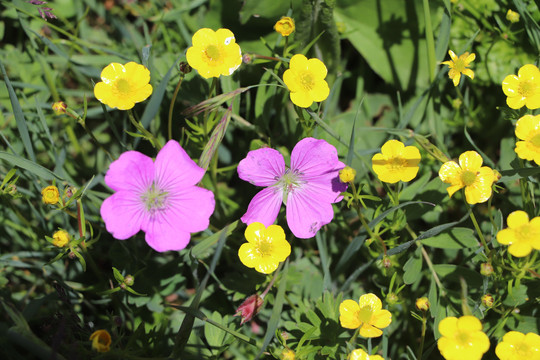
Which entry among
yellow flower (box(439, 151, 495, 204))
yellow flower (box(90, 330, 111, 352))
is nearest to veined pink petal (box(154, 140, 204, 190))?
yellow flower (box(90, 330, 111, 352))

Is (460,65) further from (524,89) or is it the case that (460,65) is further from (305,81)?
(305,81)

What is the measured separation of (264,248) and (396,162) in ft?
1.68

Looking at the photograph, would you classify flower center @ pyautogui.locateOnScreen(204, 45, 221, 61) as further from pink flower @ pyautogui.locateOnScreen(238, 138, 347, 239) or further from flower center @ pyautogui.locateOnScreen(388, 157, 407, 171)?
flower center @ pyautogui.locateOnScreen(388, 157, 407, 171)

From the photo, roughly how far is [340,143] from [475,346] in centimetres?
86

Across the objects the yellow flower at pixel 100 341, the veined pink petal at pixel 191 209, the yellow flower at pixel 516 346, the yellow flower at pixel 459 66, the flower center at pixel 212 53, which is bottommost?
the yellow flower at pixel 516 346

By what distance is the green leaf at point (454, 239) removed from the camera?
1.68 meters

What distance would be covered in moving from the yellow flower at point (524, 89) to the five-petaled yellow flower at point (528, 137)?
6 centimetres

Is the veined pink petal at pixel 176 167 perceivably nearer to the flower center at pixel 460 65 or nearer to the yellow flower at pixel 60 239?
the yellow flower at pixel 60 239

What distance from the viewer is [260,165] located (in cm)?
161

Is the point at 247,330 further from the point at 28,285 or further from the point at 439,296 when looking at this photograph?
the point at 28,285

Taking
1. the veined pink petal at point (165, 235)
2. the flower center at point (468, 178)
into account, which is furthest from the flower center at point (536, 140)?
the veined pink petal at point (165, 235)

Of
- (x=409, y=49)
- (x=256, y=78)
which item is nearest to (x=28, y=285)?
(x=256, y=78)

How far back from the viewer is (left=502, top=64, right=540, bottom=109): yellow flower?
5.18 feet

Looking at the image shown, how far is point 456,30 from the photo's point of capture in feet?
6.89
